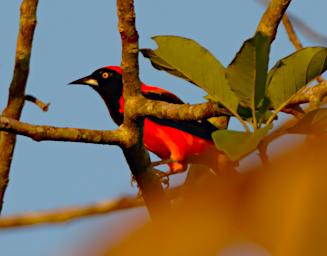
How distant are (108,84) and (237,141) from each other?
6294 mm

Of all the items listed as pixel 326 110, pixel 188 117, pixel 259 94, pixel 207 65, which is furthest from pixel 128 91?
pixel 326 110

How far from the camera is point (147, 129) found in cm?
690

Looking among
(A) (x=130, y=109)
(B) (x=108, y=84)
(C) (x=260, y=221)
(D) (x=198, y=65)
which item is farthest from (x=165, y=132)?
(C) (x=260, y=221)

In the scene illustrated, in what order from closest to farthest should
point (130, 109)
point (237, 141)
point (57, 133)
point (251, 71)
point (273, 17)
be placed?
1. point (237, 141)
2. point (251, 71)
3. point (57, 133)
4. point (130, 109)
5. point (273, 17)

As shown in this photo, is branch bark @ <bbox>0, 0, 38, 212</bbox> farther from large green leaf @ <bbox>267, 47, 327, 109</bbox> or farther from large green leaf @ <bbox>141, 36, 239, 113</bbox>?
large green leaf @ <bbox>267, 47, 327, 109</bbox>

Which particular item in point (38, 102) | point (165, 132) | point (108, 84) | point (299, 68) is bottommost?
point (165, 132)

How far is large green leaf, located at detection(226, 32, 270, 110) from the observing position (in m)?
1.51

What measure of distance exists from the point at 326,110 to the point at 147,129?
17.8ft

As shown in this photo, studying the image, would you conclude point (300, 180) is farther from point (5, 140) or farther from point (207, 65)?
point (5, 140)

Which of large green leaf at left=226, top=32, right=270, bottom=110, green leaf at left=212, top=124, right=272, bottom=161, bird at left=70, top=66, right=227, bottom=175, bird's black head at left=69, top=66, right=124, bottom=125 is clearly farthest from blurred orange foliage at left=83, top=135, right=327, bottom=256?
bird's black head at left=69, top=66, right=124, bottom=125

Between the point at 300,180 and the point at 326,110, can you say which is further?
the point at 326,110

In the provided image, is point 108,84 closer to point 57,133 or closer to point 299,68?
point 57,133

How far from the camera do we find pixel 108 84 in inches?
294

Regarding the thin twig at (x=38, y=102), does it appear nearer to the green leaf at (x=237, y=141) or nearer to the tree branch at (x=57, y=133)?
the tree branch at (x=57, y=133)
